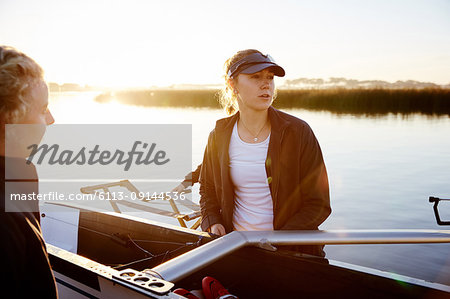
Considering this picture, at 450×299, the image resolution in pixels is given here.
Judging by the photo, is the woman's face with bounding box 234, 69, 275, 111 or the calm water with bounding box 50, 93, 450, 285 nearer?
the woman's face with bounding box 234, 69, 275, 111

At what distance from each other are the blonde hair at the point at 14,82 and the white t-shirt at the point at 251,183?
154 cm

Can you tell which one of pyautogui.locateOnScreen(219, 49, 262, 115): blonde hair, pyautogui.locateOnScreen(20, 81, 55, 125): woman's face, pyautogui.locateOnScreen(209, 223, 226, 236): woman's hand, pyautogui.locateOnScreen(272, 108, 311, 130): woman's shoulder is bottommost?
pyautogui.locateOnScreen(209, 223, 226, 236): woman's hand

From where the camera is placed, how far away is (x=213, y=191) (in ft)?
9.39

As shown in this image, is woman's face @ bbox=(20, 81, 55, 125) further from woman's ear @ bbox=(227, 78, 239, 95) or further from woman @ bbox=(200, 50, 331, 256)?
woman's ear @ bbox=(227, 78, 239, 95)

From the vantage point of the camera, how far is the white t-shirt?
245cm

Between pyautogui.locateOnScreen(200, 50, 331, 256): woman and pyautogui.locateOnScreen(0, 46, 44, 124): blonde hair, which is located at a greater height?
pyautogui.locateOnScreen(0, 46, 44, 124): blonde hair

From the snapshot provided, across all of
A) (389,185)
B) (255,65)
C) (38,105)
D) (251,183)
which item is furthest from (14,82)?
(389,185)

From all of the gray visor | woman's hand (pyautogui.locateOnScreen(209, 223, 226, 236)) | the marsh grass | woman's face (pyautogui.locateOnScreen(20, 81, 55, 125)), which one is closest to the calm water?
woman's face (pyautogui.locateOnScreen(20, 81, 55, 125))

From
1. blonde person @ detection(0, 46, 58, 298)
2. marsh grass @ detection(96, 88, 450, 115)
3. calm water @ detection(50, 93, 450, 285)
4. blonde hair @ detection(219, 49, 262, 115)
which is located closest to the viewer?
blonde person @ detection(0, 46, 58, 298)

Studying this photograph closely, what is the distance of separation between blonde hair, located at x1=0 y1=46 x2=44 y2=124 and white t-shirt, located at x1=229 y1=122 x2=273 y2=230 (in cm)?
154

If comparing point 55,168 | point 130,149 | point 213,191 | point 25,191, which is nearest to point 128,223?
point 213,191

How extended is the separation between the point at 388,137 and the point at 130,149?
1070cm

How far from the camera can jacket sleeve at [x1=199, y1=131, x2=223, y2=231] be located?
107 inches

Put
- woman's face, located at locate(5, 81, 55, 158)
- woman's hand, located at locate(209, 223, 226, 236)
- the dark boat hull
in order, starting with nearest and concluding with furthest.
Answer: woman's face, located at locate(5, 81, 55, 158), the dark boat hull, woman's hand, located at locate(209, 223, 226, 236)
